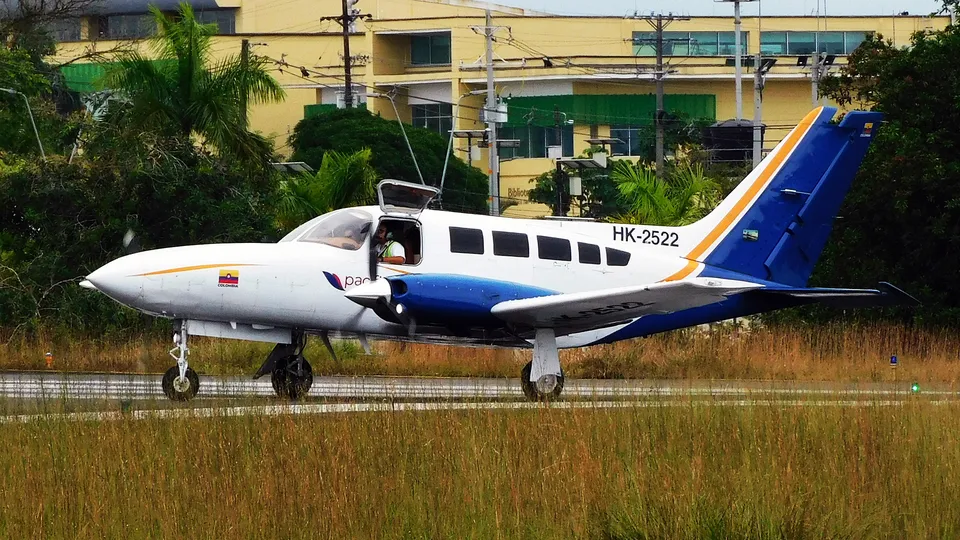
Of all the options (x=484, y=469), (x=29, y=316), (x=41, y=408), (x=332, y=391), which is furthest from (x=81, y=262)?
(x=484, y=469)

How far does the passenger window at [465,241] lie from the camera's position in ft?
56.2

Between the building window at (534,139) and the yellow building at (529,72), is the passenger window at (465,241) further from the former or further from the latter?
the building window at (534,139)

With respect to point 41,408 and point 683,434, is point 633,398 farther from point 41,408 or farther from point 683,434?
point 41,408

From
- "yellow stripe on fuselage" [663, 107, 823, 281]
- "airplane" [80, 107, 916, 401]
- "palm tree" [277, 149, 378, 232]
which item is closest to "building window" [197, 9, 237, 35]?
"palm tree" [277, 149, 378, 232]

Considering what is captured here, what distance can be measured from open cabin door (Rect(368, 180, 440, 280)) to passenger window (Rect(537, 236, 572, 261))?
1.56 meters

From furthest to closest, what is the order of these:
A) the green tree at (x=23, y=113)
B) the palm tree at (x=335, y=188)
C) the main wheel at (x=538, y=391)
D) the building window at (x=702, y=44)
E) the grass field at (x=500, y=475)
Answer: the building window at (x=702, y=44), the green tree at (x=23, y=113), the palm tree at (x=335, y=188), the main wheel at (x=538, y=391), the grass field at (x=500, y=475)

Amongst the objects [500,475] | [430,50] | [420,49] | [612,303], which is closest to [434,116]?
[430,50]

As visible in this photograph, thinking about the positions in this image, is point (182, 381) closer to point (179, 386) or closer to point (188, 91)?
point (179, 386)

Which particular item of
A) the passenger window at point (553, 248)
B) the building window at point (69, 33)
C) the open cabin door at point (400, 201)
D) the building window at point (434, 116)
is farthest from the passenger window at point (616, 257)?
the building window at point (69, 33)

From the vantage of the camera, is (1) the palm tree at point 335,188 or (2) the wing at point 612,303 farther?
(1) the palm tree at point 335,188

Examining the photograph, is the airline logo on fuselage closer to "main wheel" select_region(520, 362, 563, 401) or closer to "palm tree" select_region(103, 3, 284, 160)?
"main wheel" select_region(520, 362, 563, 401)

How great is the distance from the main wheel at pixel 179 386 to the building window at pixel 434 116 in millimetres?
75089

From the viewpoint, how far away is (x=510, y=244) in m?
17.5

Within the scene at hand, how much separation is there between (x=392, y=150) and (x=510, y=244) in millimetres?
49328
